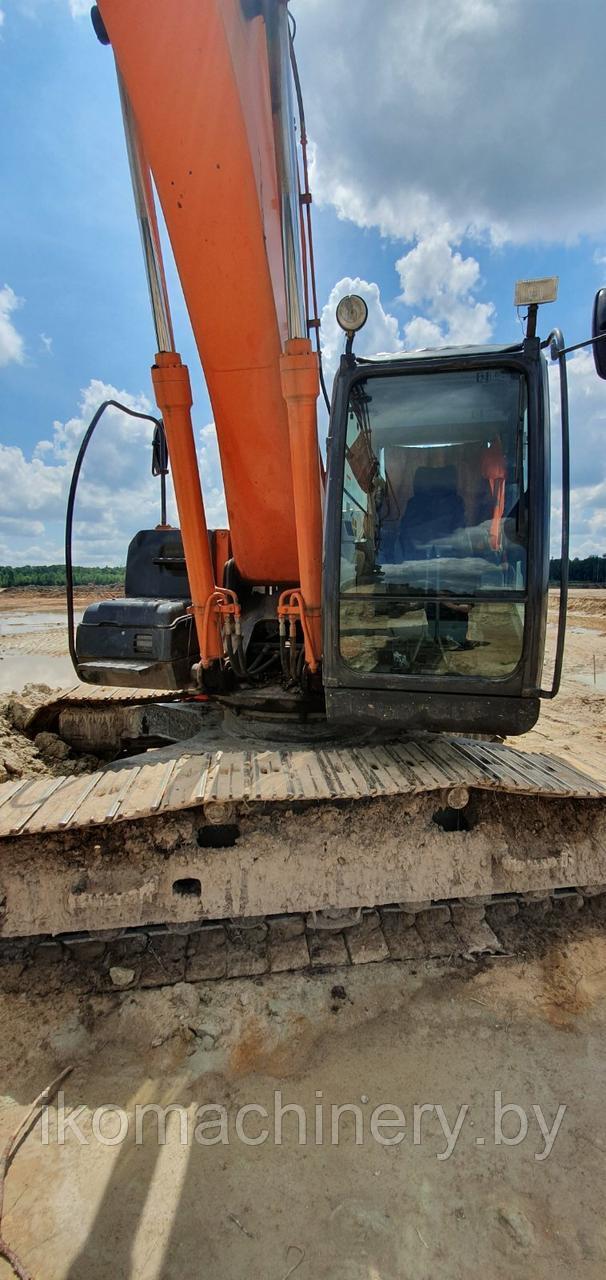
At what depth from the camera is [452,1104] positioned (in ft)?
6.68

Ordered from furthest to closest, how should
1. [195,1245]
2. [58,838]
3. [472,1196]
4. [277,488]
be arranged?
[277,488], [58,838], [472,1196], [195,1245]

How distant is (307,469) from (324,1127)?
259 cm

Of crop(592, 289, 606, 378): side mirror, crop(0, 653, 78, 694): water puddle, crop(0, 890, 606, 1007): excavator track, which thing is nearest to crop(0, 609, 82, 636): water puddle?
crop(0, 653, 78, 694): water puddle

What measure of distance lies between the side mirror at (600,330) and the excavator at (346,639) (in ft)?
0.85

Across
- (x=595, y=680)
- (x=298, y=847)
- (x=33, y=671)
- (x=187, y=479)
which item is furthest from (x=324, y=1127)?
(x=33, y=671)

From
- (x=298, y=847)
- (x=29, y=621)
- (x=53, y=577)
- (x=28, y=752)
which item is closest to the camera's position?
(x=298, y=847)

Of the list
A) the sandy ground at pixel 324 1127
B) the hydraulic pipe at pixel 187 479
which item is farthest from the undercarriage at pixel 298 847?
the hydraulic pipe at pixel 187 479

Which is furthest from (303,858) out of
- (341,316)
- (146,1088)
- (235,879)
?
(341,316)

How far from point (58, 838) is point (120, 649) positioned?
4.28ft

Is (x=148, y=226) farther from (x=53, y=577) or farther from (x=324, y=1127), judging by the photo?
(x=53, y=577)

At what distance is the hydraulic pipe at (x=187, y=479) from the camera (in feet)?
9.79

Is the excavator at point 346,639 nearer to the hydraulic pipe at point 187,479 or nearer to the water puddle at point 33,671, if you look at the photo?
the hydraulic pipe at point 187,479

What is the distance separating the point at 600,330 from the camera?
2.17m

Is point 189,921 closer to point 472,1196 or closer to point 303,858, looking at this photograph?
point 303,858
